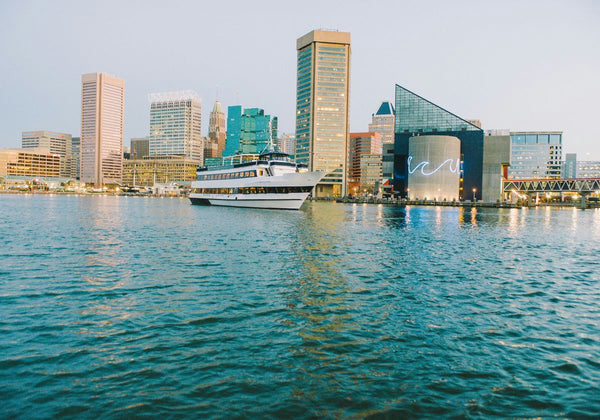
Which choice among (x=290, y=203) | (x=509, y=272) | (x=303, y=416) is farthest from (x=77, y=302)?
(x=290, y=203)

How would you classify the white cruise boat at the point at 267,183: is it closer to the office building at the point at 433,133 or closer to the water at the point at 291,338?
the water at the point at 291,338

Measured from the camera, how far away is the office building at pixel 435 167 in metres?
163

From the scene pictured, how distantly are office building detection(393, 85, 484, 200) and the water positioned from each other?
16158 cm

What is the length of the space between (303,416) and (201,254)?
19437mm

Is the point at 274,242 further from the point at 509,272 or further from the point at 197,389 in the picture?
the point at 197,389

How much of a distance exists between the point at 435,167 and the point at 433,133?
2504 centimetres

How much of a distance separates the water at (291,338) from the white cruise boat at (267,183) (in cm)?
5230

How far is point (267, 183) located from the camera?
78.4 metres

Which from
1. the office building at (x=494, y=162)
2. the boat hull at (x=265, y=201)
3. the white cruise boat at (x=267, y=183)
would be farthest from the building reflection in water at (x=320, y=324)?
the office building at (x=494, y=162)

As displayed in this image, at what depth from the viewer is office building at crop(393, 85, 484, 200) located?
172m

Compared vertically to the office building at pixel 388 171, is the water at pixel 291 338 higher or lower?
lower

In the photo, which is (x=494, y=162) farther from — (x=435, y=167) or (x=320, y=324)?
(x=320, y=324)

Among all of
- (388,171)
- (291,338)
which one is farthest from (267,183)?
(388,171)

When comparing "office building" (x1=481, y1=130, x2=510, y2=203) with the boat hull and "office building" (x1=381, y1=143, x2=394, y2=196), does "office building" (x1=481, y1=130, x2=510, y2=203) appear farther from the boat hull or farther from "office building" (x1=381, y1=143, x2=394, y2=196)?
the boat hull
